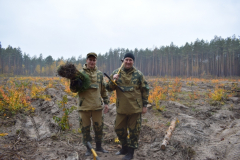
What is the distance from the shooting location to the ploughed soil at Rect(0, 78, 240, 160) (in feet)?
11.3

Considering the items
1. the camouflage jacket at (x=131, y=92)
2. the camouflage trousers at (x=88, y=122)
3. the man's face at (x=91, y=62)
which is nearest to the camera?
the camouflage jacket at (x=131, y=92)

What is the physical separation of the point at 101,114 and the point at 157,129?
8.58ft

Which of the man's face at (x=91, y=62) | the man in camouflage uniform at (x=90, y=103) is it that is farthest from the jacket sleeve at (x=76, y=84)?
the man's face at (x=91, y=62)

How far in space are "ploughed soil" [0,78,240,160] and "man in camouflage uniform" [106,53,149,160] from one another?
0.59 metres

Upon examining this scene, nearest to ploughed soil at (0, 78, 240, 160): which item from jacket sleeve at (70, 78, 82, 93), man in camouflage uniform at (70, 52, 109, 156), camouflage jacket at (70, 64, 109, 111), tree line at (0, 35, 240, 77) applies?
man in camouflage uniform at (70, 52, 109, 156)

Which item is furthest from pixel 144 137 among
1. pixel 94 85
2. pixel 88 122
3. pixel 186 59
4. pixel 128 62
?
pixel 186 59

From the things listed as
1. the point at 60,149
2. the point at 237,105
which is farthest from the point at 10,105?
the point at 237,105

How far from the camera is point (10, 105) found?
5.82 meters

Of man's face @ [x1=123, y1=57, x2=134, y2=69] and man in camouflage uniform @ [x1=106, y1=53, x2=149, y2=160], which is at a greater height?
man's face @ [x1=123, y1=57, x2=134, y2=69]

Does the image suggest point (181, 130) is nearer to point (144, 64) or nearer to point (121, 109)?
point (121, 109)

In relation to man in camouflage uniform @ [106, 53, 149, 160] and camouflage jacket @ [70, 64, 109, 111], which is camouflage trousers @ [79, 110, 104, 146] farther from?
man in camouflage uniform @ [106, 53, 149, 160]

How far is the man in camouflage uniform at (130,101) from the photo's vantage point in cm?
341

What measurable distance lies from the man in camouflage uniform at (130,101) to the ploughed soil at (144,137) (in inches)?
23.0

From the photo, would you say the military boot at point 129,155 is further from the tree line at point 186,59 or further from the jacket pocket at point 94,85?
the tree line at point 186,59
